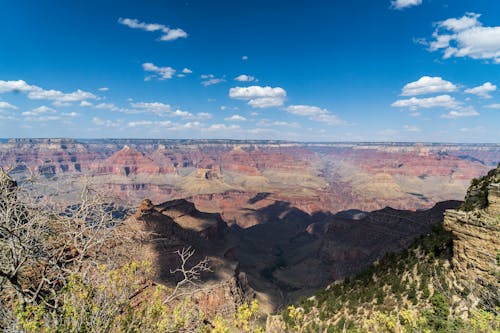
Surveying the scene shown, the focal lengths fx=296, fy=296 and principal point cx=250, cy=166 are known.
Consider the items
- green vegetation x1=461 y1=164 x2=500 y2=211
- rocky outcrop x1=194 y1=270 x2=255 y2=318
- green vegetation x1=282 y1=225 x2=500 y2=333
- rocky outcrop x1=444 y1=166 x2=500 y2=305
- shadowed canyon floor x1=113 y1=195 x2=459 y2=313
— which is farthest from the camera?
shadowed canyon floor x1=113 y1=195 x2=459 y2=313

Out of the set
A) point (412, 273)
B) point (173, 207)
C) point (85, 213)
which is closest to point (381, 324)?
point (85, 213)

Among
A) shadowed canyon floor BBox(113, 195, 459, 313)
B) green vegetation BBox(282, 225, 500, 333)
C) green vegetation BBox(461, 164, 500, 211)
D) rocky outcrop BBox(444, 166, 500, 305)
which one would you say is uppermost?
green vegetation BBox(461, 164, 500, 211)

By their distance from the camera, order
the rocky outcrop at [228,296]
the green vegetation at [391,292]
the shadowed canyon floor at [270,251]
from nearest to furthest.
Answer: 1. the green vegetation at [391,292]
2. the rocky outcrop at [228,296]
3. the shadowed canyon floor at [270,251]

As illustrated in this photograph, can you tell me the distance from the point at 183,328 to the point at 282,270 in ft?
330

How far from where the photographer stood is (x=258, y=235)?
15100 centimetres

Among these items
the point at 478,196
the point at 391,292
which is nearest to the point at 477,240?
the point at 391,292

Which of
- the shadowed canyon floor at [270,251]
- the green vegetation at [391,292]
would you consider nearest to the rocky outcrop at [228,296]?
the shadowed canyon floor at [270,251]

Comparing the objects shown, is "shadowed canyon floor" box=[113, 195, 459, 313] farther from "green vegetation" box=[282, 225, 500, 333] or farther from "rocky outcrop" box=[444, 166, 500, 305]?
"rocky outcrop" box=[444, 166, 500, 305]

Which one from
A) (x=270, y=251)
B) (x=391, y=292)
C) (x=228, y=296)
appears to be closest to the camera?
(x=391, y=292)

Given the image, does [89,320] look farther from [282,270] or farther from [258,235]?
[258,235]

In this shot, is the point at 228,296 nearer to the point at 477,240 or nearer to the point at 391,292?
the point at 391,292

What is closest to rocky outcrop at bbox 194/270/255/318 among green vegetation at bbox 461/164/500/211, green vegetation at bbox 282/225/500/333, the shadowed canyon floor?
the shadowed canyon floor

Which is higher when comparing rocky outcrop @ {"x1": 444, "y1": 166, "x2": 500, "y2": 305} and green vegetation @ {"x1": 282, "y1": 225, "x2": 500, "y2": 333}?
rocky outcrop @ {"x1": 444, "y1": 166, "x2": 500, "y2": 305}

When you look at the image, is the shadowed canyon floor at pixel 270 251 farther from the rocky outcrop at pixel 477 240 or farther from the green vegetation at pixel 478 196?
the rocky outcrop at pixel 477 240
